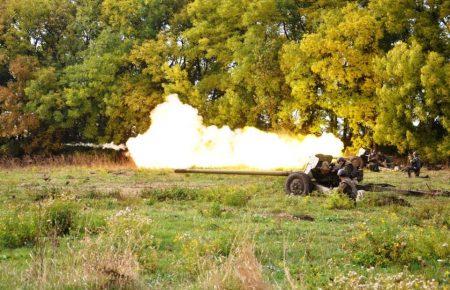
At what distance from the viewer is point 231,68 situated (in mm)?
44031

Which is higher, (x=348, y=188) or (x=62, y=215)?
(x=348, y=188)

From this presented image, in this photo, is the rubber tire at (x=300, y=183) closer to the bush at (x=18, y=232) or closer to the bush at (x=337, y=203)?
the bush at (x=337, y=203)

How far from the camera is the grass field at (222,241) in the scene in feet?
26.5

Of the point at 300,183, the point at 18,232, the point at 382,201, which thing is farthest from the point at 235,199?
the point at 18,232

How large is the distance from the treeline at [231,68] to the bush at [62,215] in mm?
24774

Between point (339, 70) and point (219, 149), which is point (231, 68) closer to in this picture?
point (339, 70)

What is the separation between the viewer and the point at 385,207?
17625mm

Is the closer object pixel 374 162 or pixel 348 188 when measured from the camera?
pixel 348 188

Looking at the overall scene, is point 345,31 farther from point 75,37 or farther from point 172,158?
point 75,37

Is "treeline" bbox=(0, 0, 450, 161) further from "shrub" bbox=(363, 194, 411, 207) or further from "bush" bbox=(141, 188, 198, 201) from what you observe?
"bush" bbox=(141, 188, 198, 201)

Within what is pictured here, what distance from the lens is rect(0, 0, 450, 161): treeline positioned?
115 feet

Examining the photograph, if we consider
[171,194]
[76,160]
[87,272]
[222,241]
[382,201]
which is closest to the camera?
[87,272]

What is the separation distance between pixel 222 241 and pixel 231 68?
112ft

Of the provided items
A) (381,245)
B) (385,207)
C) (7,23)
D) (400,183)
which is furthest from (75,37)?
(381,245)
